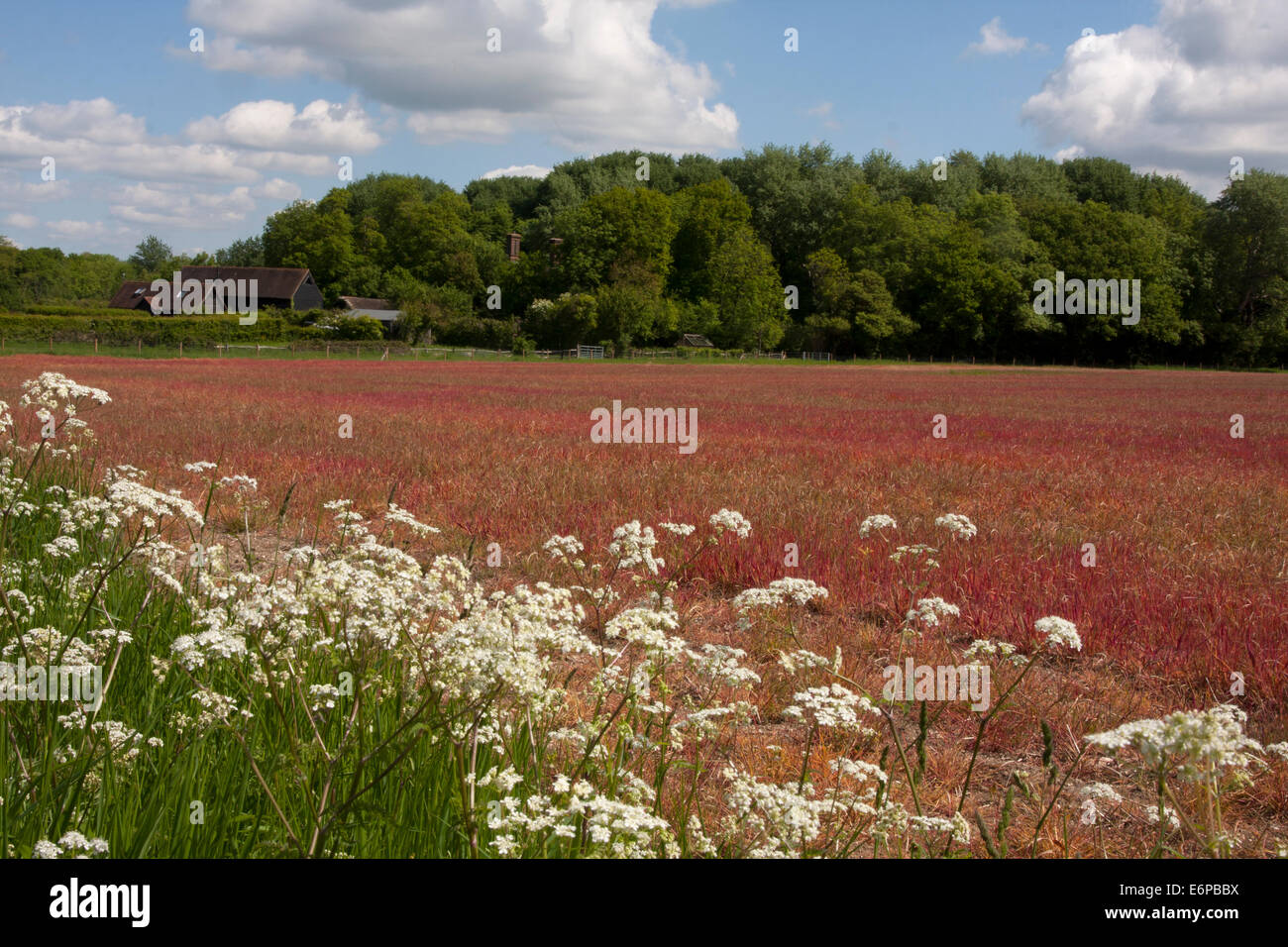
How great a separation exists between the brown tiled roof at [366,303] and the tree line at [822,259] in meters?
3.72

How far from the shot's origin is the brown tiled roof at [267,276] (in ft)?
394

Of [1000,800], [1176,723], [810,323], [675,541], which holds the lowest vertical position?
[1000,800]

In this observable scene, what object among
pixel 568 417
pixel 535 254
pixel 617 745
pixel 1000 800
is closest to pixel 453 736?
pixel 617 745

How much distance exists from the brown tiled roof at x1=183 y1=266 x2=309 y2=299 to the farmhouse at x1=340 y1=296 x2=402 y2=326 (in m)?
6.58

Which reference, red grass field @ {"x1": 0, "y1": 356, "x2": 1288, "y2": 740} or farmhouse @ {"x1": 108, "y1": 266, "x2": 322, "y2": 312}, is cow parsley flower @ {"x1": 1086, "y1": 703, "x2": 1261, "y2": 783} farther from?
farmhouse @ {"x1": 108, "y1": 266, "x2": 322, "y2": 312}

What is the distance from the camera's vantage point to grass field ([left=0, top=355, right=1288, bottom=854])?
194 inches

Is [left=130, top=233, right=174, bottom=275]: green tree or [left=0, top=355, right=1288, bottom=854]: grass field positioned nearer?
[left=0, top=355, right=1288, bottom=854]: grass field

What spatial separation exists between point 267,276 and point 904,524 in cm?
12773

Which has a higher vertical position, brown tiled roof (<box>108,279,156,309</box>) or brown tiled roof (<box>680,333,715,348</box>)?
brown tiled roof (<box>108,279,156,309</box>)

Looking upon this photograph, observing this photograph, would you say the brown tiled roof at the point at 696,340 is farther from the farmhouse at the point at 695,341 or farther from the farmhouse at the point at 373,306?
the farmhouse at the point at 373,306

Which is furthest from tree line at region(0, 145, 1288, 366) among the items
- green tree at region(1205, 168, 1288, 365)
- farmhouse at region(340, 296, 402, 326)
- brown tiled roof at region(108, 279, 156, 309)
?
brown tiled roof at region(108, 279, 156, 309)

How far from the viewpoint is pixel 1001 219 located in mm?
109562
